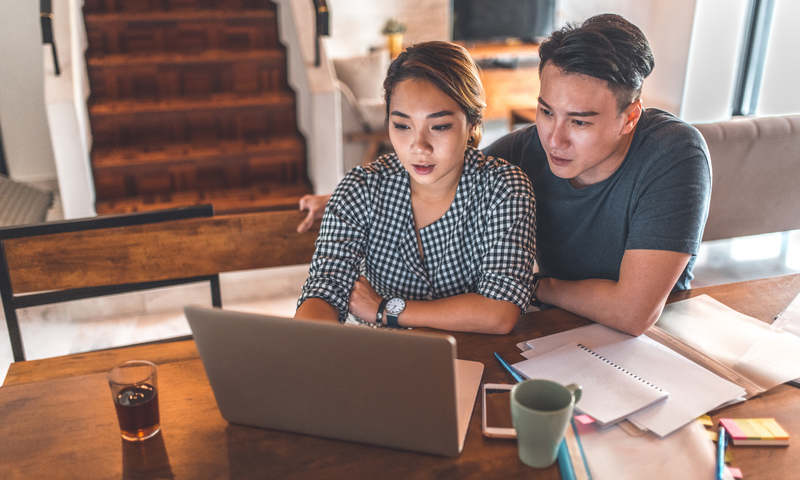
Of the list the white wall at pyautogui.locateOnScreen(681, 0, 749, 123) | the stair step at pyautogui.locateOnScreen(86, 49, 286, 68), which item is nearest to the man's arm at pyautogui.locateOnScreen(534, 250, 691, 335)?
the stair step at pyautogui.locateOnScreen(86, 49, 286, 68)

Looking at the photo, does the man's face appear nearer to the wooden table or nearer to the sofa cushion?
the wooden table

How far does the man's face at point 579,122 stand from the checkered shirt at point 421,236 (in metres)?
0.11

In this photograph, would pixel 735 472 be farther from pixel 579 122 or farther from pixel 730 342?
pixel 579 122

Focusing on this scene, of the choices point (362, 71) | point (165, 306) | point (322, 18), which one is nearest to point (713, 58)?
point (362, 71)

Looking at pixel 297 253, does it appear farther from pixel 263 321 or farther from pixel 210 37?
pixel 210 37

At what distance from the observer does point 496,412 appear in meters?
0.89

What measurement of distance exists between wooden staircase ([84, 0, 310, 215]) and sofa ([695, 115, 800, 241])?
6.45 ft

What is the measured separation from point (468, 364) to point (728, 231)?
6.31ft

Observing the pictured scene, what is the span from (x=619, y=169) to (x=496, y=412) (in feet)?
2.24

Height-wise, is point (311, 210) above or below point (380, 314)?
above

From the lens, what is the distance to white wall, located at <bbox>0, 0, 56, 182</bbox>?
403 centimetres

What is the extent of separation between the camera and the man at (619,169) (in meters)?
1.18

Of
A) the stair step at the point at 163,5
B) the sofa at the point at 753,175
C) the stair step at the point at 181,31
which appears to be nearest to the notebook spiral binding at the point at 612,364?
the sofa at the point at 753,175

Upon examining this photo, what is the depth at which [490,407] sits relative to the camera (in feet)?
2.96
